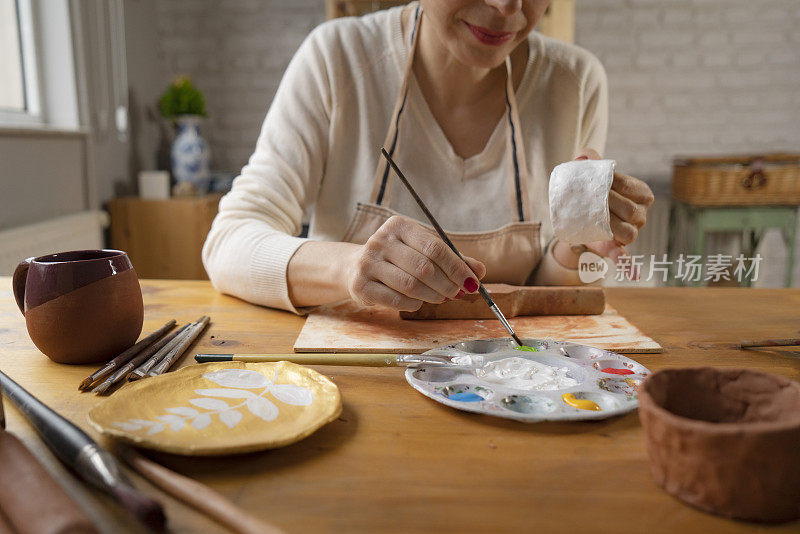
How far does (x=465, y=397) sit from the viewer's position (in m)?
0.55

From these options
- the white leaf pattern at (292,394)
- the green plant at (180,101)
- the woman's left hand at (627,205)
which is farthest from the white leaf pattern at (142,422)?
the green plant at (180,101)

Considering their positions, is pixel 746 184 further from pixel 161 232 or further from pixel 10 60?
pixel 10 60

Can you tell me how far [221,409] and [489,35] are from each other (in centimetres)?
76

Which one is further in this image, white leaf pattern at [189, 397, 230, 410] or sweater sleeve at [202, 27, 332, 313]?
sweater sleeve at [202, 27, 332, 313]

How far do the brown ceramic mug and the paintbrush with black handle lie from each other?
0.12 metres

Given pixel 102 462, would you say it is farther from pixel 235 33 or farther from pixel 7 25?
pixel 235 33

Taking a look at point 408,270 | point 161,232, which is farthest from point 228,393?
point 161,232

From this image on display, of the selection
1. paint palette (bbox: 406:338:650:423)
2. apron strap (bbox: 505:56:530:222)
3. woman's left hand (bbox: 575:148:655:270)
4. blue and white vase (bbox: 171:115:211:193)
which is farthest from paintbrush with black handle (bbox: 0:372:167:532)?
blue and white vase (bbox: 171:115:211:193)

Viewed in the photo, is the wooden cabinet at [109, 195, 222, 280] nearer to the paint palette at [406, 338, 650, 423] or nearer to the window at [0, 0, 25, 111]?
the window at [0, 0, 25, 111]

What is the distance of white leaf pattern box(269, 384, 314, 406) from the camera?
54 cm

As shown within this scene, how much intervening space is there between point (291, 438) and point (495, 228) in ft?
2.79

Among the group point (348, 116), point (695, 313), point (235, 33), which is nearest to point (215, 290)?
point (348, 116)

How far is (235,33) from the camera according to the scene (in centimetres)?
335

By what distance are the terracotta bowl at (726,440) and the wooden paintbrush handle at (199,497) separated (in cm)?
25
